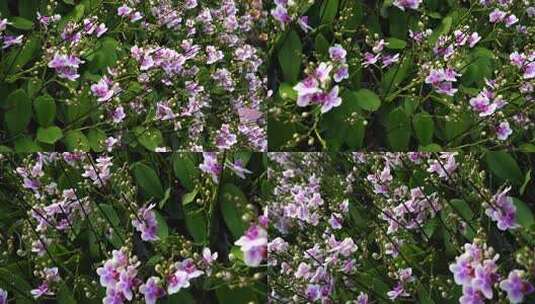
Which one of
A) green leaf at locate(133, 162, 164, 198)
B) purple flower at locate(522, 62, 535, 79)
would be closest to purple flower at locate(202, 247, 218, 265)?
green leaf at locate(133, 162, 164, 198)

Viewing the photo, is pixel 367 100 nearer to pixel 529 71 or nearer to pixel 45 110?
pixel 529 71

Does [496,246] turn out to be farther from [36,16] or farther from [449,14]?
[36,16]

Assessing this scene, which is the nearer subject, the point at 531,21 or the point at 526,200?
the point at 526,200

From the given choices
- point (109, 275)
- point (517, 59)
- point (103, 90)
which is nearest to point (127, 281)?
point (109, 275)

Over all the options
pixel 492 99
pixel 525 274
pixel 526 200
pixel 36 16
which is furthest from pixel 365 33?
pixel 36 16

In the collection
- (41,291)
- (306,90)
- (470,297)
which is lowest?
(41,291)

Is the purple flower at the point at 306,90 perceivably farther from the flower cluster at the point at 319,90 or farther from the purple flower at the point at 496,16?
the purple flower at the point at 496,16

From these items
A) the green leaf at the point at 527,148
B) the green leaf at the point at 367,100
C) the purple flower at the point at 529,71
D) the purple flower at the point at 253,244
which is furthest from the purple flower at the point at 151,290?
the purple flower at the point at 529,71
